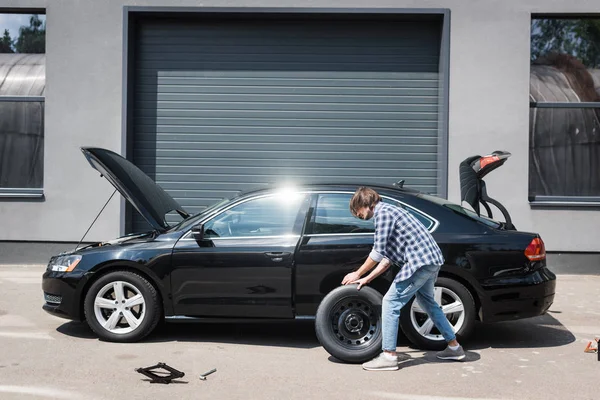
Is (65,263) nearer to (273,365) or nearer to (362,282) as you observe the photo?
(273,365)

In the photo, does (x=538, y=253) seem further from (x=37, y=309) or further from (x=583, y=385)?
(x=37, y=309)

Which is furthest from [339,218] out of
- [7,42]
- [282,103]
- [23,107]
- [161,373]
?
[7,42]

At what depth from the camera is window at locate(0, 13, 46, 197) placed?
488 inches

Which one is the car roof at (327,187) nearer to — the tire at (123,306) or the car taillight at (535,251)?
the car taillight at (535,251)

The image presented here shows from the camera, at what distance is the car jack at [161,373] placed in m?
5.61

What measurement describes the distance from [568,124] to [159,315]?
7970mm

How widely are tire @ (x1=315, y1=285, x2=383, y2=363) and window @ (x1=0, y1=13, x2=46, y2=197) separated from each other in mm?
7780

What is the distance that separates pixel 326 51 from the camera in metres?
12.5

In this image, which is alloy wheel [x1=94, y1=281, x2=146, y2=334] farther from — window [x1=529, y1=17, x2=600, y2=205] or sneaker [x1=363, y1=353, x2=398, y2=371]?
window [x1=529, y1=17, x2=600, y2=205]

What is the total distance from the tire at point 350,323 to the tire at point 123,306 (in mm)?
1652

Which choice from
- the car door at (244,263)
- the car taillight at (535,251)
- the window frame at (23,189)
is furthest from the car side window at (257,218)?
the window frame at (23,189)

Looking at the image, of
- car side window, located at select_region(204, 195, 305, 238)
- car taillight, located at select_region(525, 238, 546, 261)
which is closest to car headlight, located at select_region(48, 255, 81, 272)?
car side window, located at select_region(204, 195, 305, 238)

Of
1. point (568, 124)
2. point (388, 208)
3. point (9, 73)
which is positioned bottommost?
point (388, 208)

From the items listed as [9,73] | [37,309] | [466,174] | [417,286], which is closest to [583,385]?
[417,286]
